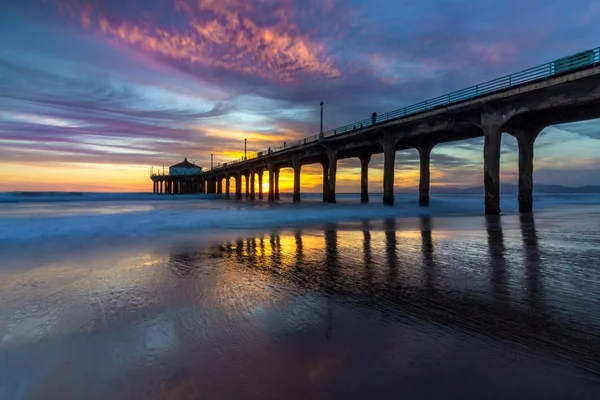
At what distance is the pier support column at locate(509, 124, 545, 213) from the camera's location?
28.9 meters

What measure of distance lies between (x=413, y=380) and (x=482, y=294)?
3.44 metres

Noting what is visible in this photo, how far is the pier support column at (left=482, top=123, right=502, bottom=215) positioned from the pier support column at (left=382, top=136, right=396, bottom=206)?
11.8 metres

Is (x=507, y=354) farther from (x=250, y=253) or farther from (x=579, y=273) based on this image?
(x=250, y=253)

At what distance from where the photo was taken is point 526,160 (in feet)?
96.9

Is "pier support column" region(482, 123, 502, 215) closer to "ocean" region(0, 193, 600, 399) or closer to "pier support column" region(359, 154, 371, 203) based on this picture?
"ocean" region(0, 193, 600, 399)

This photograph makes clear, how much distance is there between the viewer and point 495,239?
12.6m

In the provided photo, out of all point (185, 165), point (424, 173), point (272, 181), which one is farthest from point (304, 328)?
point (185, 165)

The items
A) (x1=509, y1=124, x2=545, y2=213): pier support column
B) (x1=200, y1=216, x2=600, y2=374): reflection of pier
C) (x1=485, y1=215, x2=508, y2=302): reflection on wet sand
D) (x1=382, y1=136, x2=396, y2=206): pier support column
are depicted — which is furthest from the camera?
(x1=382, y1=136, x2=396, y2=206): pier support column

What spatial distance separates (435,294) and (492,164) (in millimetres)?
24734

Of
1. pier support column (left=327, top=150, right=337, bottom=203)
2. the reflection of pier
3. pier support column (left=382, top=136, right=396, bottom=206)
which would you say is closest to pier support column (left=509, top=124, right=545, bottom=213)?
pier support column (left=382, top=136, right=396, bottom=206)

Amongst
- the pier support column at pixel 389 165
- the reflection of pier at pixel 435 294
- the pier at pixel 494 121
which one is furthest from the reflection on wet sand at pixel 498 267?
the pier support column at pixel 389 165

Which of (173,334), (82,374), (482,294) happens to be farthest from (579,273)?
(82,374)

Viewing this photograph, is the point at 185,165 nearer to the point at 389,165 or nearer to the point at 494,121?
the point at 389,165

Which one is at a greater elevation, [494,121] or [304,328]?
[494,121]
